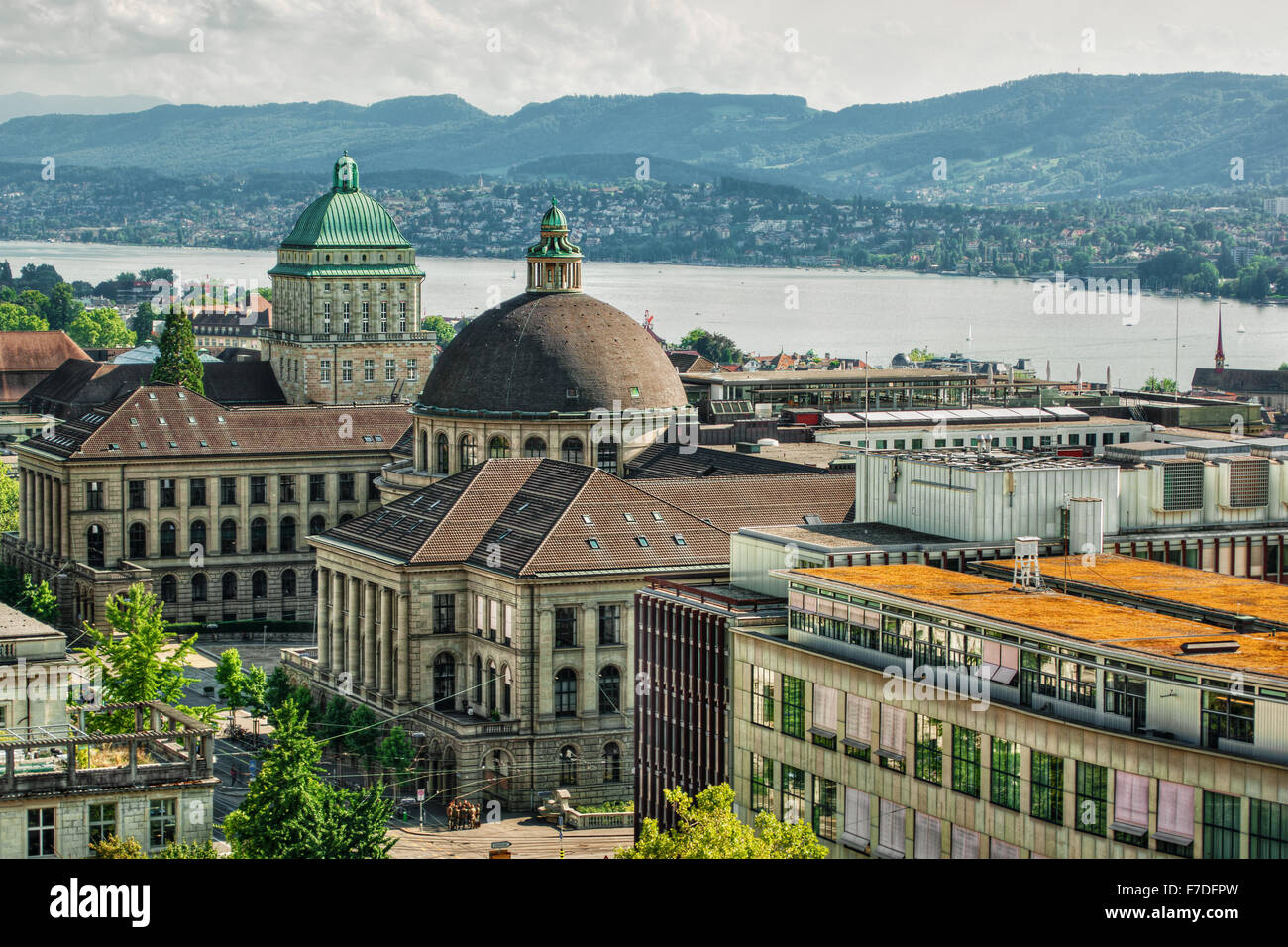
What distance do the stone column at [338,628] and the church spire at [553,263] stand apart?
102ft

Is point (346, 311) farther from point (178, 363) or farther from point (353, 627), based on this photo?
point (353, 627)

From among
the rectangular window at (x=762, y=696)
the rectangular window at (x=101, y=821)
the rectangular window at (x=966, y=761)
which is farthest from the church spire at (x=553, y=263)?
the rectangular window at (x=966, y=761)

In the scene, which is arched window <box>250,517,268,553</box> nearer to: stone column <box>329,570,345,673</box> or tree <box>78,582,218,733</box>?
stone column <box>329,570,345,673</box>

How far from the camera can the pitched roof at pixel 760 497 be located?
358 feet

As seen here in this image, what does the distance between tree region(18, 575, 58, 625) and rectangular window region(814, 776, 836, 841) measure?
80655mm

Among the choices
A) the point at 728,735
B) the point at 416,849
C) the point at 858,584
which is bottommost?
the point at 416,849

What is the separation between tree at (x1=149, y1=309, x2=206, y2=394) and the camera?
613ft

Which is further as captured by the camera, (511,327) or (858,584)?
(511,327)

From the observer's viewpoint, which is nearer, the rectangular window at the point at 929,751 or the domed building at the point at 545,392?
the rectangular window at the point at 929,751

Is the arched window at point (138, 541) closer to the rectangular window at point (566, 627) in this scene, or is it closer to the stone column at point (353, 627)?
the stone column at point (353, 627)

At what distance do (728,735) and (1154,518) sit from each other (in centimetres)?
1951
